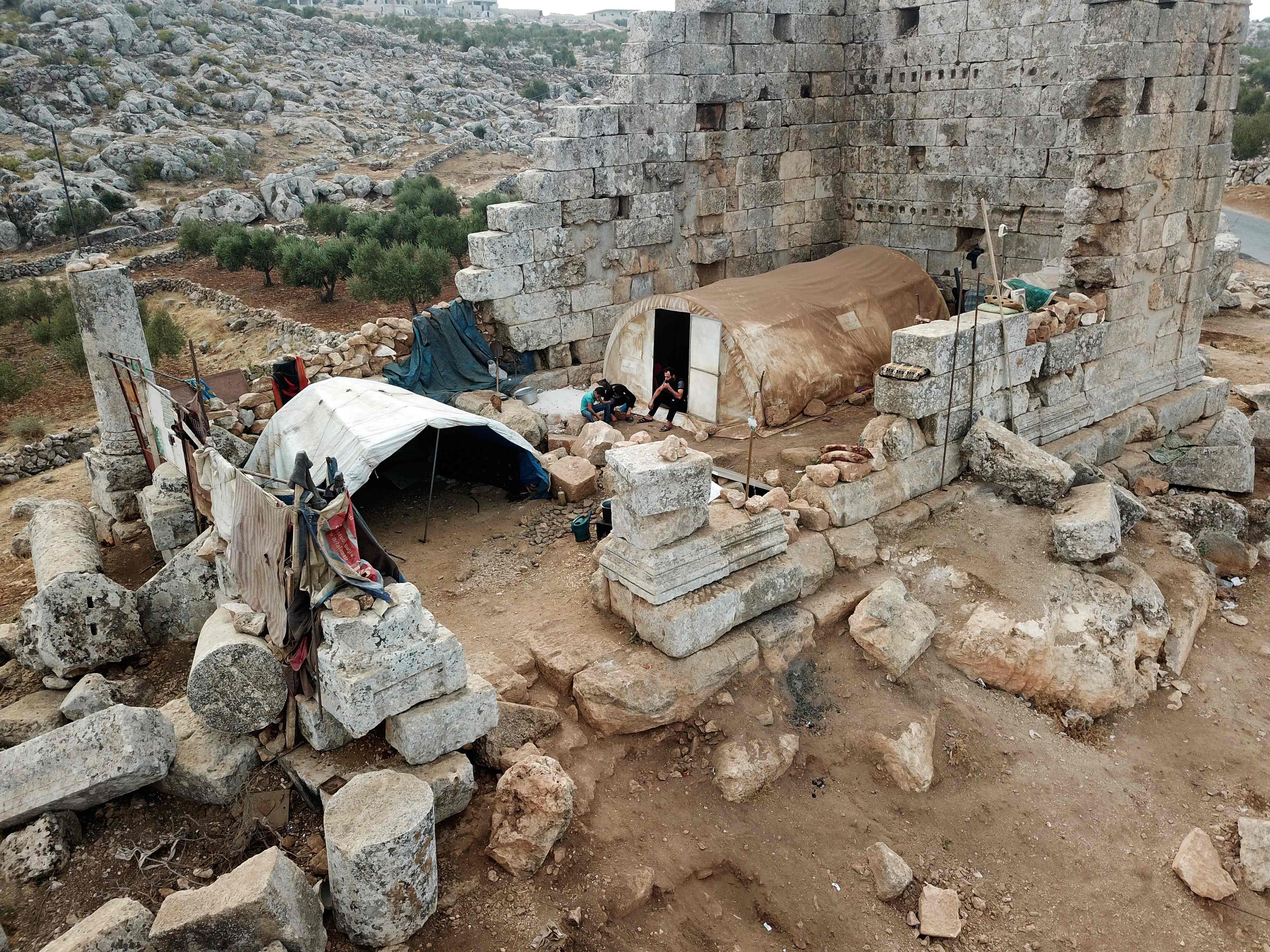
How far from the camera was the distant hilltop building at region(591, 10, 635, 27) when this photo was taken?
133 metres

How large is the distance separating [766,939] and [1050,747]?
9.73ft

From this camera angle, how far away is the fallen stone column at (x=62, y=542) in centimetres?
802

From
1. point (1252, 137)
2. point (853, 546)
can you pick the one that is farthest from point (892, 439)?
point (1252, 137)

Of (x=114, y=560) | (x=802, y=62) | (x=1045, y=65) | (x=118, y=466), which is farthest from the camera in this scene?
(x=802, y=62)

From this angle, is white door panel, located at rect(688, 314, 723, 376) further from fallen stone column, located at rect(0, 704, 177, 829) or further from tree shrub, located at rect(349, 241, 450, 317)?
tree shrub, located at rect(349, 241, 450, 317)

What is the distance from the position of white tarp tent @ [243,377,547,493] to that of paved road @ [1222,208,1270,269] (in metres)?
22.7

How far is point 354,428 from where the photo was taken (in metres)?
9.12

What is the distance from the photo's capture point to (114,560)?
9680mm

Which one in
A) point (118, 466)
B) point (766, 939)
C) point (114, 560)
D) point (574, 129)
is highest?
point (574, 129)

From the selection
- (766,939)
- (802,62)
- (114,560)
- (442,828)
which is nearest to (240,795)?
(442,828)

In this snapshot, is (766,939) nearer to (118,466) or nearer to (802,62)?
(118,466)

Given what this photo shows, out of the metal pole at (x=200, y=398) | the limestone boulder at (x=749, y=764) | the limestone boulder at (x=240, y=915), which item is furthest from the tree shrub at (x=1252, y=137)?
the limestone boulder at (x=240, y=915)


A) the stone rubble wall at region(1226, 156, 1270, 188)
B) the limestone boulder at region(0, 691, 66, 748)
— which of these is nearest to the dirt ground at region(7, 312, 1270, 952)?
the limestone boulder at region(0, 691, 66, 748)

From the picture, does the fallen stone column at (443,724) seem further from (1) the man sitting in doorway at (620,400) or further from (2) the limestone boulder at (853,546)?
(1) the man sitting in doorway at (620,400)
